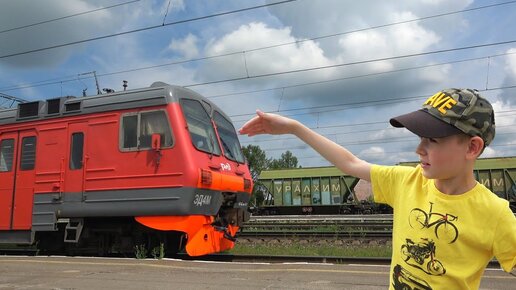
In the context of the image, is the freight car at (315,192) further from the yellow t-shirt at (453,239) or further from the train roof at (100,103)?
the yellow t-shirt at (453,239)

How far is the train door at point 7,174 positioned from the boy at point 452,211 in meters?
10.5

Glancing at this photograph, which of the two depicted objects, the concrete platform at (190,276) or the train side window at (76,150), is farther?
the train side window at (76,150)

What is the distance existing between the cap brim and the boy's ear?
2.7 inches

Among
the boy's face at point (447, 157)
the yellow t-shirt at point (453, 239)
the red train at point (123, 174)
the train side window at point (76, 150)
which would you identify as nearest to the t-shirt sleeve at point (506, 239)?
the yellow t-shirt at point (453, 239)

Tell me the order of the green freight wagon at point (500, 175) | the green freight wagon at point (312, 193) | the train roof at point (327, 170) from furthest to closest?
1. the green freight wagon at point (312, 193)
2. the train roof at point (327, 170)
3. the green freight wagon at point (500, 175)

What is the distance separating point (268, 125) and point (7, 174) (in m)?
10.3

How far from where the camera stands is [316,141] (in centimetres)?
223

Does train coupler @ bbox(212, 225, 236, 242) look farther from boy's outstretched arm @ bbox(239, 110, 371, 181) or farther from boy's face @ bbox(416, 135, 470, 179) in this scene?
boy's face @ bbox(416, 135, 470, 179)

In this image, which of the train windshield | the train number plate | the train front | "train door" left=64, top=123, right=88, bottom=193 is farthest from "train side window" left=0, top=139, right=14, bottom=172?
the train number plate

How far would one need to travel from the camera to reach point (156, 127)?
30.0 feet

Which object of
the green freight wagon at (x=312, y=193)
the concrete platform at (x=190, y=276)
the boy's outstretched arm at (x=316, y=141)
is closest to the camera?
the boy's outstretched arm at (x=316, y=141)

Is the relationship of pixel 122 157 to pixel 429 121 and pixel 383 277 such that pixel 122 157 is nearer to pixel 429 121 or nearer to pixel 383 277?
pixel 383 277

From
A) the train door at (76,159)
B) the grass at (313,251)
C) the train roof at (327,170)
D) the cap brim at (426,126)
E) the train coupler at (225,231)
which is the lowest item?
the grass at (313,251)

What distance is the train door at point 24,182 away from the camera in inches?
402
